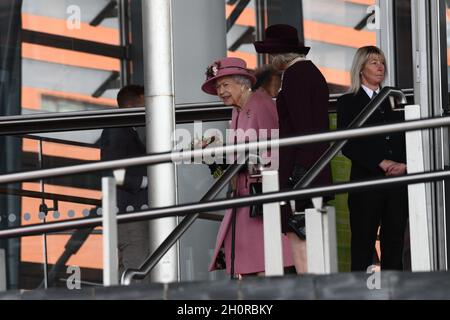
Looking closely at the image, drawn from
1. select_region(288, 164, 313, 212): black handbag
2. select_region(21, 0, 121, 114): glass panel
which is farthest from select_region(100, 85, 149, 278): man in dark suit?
select_region(21, 0, 121, 114): glass panel

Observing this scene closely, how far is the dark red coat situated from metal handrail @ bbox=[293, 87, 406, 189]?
129 mm

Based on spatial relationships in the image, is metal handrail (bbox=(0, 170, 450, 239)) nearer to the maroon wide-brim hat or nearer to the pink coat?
the pink coat

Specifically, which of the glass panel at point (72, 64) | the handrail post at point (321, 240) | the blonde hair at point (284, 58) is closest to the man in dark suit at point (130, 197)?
the blonde hair at point (284, 58)

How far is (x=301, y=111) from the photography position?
33.6 ft

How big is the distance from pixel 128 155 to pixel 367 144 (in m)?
2.07

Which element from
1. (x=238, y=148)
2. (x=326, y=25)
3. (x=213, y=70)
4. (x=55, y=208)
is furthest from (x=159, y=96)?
(x=326, y=25)

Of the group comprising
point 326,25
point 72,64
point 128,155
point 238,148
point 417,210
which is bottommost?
point 417,210

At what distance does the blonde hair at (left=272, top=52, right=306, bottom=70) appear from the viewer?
10.4 m

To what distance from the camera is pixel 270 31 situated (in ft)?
34.9

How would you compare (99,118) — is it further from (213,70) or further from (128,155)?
(213,70)

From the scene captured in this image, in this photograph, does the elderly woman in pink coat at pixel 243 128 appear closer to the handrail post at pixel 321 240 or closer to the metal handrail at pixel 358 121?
the metal handrail at pixel 358 121

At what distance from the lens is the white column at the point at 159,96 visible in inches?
382

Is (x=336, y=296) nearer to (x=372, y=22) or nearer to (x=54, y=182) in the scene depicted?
(x=372, y=22)

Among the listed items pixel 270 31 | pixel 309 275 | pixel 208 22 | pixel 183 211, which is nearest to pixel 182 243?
pixel 208 22
